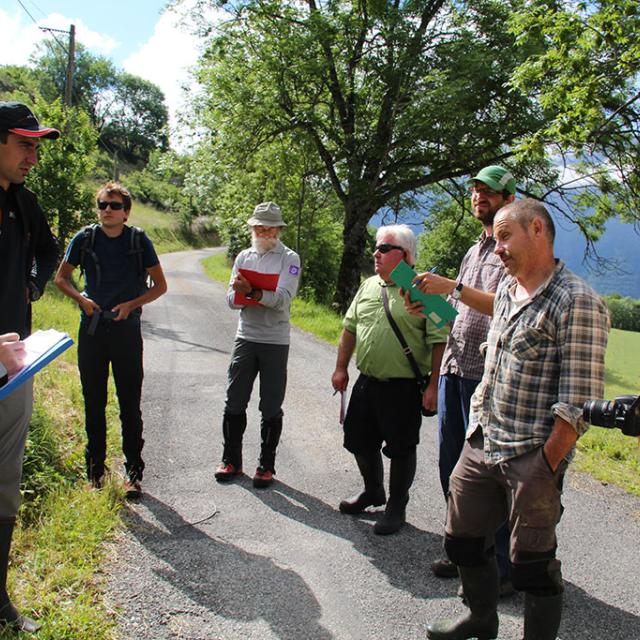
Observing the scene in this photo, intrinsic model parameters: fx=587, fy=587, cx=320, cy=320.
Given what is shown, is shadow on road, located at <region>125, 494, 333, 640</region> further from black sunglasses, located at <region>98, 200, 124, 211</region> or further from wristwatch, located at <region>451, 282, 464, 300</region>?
black sunglasses, located at <region>98, 200, 124, 211</region>

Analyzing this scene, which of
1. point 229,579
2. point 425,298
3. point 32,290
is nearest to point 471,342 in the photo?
point 425,298

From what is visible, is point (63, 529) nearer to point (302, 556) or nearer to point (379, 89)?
point (302, 556)

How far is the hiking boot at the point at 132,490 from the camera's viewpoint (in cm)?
401

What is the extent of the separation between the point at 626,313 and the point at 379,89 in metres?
34.3

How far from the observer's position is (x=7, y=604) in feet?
8.42

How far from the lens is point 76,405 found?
5.65m

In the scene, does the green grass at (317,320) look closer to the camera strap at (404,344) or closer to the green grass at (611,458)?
the green grass at (611,458)

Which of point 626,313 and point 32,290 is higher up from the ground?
point 32,290

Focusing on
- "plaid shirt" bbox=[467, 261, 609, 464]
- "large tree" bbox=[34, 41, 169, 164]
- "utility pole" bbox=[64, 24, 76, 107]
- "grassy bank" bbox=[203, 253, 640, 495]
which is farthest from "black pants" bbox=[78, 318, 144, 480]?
"large tree" bbox=[34, 41, 169, 164]

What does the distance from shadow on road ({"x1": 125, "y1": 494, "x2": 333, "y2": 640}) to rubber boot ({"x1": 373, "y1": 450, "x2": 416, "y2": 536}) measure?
2.53 ft

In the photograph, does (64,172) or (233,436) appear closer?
(233,436)

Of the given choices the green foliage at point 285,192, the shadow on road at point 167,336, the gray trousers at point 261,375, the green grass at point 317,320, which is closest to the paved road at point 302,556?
the gray trousers at point 261,375

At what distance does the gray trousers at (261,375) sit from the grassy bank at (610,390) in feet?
8.41

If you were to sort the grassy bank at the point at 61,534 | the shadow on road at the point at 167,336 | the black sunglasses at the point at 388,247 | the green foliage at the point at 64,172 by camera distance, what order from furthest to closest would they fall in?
the green foliage at the point at 64,172 → the shadow on road at the point at 167,336 → the black sunglasses at the point at 388,247 → the grassy bank at the point at 61,534
